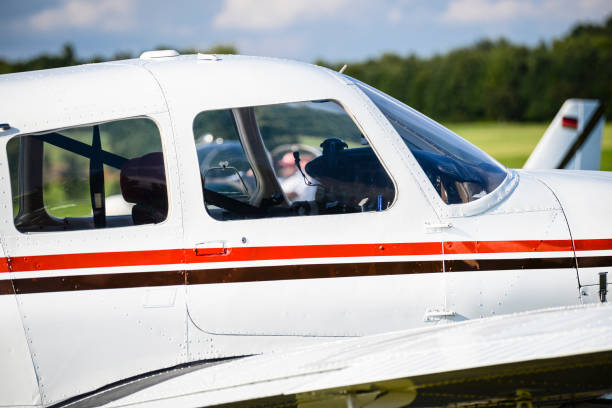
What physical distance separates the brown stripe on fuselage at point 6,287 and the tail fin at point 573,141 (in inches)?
324

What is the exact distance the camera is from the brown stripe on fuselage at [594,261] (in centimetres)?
353

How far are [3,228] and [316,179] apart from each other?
64.1 inches

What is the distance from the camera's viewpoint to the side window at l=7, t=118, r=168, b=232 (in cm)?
331

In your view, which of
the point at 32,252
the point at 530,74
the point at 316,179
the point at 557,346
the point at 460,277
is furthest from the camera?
the point at 530,74

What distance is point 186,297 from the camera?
3268 millimetres

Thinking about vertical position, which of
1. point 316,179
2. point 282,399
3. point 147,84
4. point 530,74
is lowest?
point 282,399

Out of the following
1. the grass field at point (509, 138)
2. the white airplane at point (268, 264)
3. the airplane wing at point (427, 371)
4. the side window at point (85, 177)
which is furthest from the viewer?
the grass field at point (509, 138)

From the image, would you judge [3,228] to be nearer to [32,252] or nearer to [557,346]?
[32,252]

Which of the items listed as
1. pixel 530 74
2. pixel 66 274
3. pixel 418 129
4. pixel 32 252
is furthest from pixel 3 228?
pixel 530 74

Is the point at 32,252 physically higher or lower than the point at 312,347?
higher

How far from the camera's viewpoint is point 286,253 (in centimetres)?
333

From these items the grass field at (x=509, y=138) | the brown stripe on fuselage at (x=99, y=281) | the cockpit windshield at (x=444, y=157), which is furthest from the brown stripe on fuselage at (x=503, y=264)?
the grass field at (x=509, y=138)

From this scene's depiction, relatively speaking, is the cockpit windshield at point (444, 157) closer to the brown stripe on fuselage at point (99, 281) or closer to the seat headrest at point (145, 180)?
the seat headrest at point (145, 180)

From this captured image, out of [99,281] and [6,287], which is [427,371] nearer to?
[99,281]
